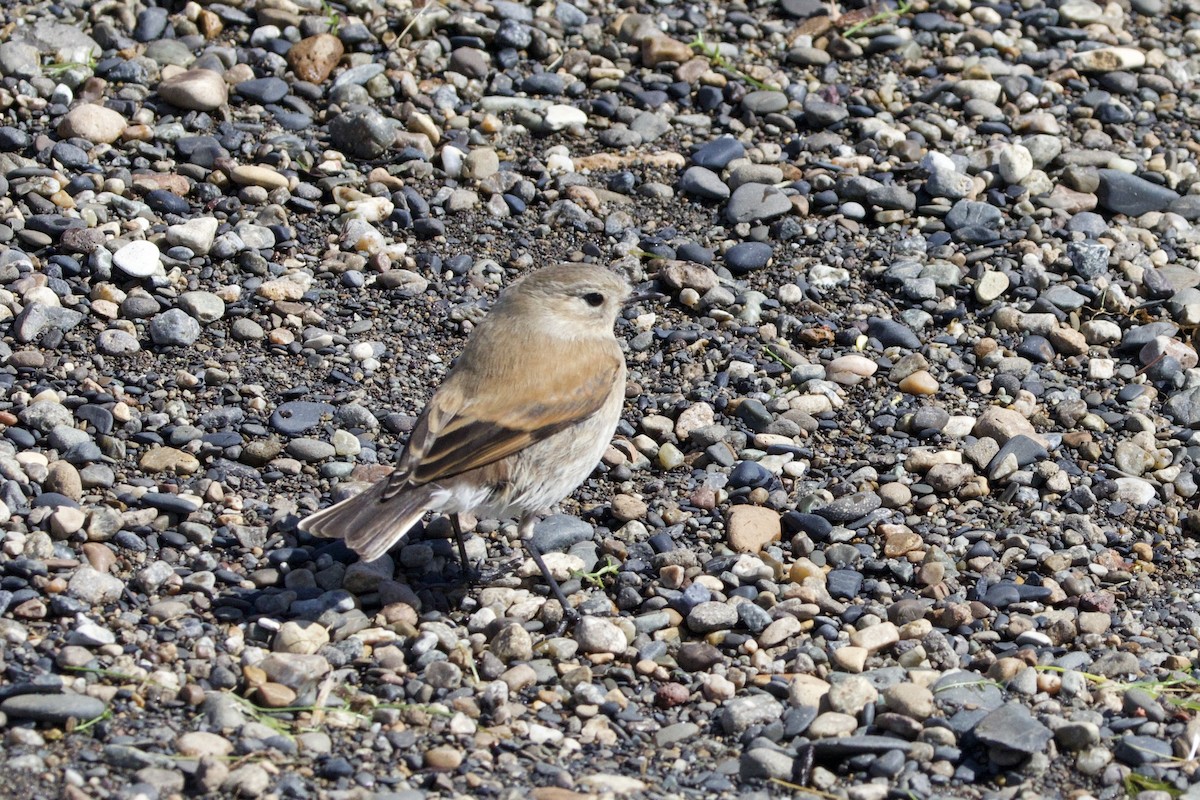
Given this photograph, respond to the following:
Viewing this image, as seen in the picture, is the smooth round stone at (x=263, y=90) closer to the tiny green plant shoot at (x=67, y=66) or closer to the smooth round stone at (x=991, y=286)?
the tiny green plant shoot at (x=67, y=66)

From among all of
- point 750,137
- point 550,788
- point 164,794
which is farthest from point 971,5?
point 164,794

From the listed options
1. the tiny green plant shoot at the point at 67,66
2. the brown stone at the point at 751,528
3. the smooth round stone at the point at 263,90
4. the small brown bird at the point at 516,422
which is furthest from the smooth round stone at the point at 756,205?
the tiny green plant shoot at the point at 67,66

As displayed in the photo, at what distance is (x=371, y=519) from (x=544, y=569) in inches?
30.9

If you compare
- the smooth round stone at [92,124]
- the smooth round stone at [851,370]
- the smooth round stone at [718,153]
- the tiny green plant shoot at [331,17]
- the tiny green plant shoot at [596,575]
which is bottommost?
the tiny green plant shoot at [596,575]

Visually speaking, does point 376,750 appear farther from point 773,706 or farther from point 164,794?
point 773,706

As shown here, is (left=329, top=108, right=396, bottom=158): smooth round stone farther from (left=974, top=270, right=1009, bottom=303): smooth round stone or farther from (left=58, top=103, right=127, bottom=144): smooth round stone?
(left=974, top=270, right=1009, bottom=303): smooth round stone

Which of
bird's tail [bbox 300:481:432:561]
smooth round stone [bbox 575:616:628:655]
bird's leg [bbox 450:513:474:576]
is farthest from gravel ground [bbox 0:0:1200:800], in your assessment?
bird's tail [bbox 300:481:432:561]

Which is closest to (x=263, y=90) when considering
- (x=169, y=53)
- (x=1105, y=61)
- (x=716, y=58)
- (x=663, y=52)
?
(x=169, y=53)

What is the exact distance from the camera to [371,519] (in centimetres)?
559

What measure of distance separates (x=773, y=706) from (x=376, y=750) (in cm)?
136

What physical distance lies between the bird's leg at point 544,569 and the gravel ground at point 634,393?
5 centimetres

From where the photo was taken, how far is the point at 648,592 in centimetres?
605

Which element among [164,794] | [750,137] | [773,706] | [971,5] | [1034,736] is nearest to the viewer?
[164,794]

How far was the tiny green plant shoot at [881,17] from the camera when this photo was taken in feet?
31.7
